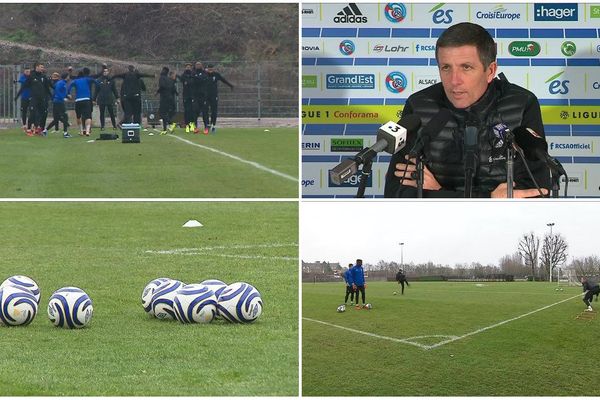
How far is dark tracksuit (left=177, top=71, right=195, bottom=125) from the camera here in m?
36.3

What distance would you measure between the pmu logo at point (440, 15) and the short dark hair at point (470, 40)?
3634 mm

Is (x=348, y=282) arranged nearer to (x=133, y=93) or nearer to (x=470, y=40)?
(x=470, y=40)

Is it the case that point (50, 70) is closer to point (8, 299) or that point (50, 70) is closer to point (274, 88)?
point (274, 88)

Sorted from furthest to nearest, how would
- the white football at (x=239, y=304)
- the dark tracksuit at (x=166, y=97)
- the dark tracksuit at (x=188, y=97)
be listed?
the dark tracksuit at (x=188, y=97), the dark tracksuit at (x=166, y=97), the white football at (x=239, y=304)

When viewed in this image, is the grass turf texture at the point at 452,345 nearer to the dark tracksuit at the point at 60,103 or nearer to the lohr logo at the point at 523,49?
the lohr logo at the point at 523,49

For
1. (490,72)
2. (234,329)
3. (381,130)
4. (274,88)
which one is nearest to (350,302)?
(381,130)

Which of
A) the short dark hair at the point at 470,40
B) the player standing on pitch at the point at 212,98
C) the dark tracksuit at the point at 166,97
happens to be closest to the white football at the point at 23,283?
the short dark hair at the point at 470,40

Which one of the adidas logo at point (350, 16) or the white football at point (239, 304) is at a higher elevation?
the adidas logo at point (350, 16)

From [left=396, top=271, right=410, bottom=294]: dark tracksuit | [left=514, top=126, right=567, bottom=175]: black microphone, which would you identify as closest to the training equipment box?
[left=396, top=271, right=410, bottom=294]: dark tracksuit

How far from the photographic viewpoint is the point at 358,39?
1172cm

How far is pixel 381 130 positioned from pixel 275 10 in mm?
42392

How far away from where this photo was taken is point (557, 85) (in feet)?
38.3

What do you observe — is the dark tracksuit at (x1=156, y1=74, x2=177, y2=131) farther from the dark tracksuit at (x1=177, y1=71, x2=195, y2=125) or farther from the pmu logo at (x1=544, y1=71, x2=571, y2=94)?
the pmu logo at (x1=544, y1=71, x2=571, y2=94)

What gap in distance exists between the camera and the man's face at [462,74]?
7.92m
